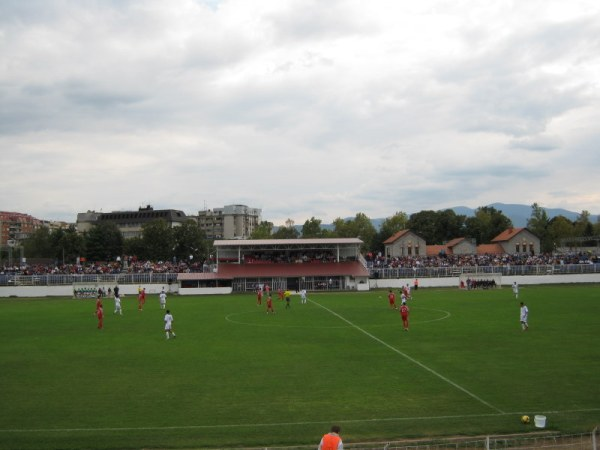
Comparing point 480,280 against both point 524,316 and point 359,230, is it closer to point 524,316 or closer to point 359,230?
point 524,316

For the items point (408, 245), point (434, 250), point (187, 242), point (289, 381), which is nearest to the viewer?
point (289, 381)

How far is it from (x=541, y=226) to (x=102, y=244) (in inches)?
4132

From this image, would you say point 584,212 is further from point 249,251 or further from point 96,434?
point 96,434

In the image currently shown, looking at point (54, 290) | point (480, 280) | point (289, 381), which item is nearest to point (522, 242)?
point (480, 280)

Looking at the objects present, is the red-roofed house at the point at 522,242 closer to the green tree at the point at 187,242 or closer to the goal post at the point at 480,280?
the goal post at the point at 480,280

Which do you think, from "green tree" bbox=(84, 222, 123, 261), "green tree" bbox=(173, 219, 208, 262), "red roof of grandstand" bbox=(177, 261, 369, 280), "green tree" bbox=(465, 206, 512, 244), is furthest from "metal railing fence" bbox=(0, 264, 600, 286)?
"green tree" bbox=(465, 206, 512, 244)

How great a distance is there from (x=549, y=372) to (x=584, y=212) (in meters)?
148

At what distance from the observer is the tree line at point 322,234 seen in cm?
11419

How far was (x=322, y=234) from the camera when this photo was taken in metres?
138

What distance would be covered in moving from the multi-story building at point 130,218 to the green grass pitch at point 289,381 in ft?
479

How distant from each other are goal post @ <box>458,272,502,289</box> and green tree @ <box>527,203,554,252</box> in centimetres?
7153

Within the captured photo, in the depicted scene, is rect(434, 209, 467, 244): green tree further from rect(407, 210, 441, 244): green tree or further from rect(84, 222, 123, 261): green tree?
rect(84, 222, 123, 261): green tree

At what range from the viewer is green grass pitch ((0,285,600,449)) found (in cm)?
1477

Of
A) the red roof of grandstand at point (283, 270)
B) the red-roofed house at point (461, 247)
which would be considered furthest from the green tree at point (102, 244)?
the red-roofed house at point (461, 247)
